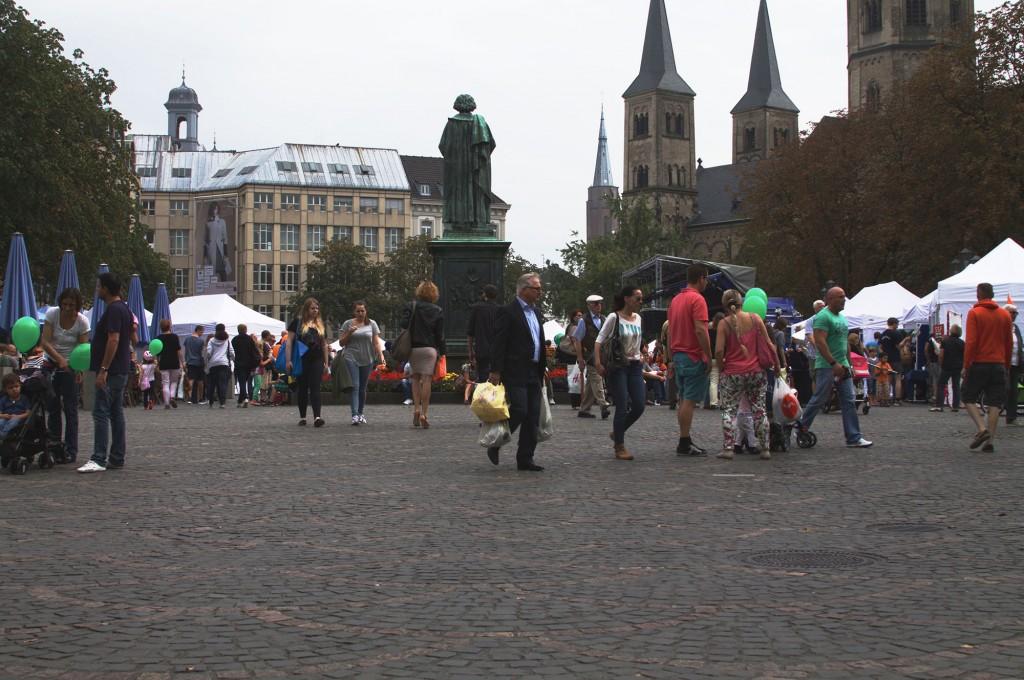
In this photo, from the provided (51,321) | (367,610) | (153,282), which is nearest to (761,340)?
(51,321)

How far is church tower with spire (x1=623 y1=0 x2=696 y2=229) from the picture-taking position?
501ft

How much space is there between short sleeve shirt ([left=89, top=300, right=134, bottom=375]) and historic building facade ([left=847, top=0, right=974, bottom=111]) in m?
100

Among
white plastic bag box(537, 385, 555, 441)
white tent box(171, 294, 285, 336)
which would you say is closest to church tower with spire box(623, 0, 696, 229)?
white tent box(171, 294, 285, 336)

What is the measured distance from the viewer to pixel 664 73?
153m

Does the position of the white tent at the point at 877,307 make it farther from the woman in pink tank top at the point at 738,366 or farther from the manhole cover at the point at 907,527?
the manhole cover at the point at 907,527

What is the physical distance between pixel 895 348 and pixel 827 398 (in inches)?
707

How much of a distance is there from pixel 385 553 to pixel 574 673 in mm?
2996

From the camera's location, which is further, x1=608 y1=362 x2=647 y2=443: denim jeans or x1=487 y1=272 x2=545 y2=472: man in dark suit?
x1=608 y1=362 x2=647 y2=443: denim jeans

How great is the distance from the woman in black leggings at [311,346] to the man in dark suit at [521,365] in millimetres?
6837

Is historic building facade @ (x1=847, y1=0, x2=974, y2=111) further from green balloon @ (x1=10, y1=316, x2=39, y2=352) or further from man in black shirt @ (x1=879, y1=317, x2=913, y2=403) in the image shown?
green balloon @ (x1=10, y1=316, x2=39, y2=352)

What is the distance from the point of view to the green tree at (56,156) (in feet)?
142

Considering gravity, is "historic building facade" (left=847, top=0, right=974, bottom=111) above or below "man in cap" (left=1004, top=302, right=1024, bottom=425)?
above

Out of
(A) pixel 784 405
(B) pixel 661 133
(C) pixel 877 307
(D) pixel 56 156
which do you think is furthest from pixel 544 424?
(B) pixel 661 133

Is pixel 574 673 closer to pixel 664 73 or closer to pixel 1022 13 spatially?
pixel 1022 13
